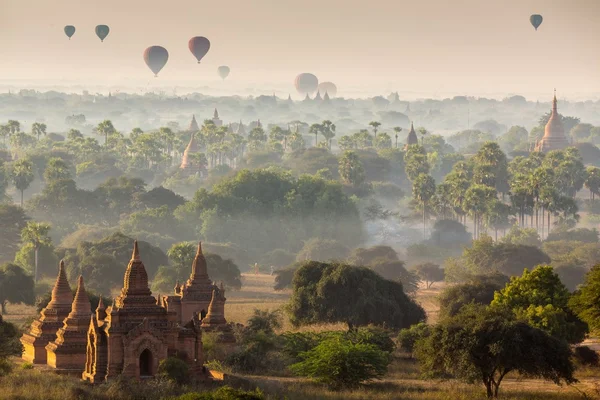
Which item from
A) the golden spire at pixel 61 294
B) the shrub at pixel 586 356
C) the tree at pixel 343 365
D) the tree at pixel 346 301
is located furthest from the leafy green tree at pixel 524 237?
the golden spire at pixel 61 294

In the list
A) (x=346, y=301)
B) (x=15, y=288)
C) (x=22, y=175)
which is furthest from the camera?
(x=22, y=175)

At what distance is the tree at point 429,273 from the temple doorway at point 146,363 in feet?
191

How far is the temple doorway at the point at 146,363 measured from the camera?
52847mm

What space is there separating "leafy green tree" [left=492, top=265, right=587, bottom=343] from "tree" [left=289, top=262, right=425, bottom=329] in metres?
9.89

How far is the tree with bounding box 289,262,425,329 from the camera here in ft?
247

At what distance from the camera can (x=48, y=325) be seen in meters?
58.5

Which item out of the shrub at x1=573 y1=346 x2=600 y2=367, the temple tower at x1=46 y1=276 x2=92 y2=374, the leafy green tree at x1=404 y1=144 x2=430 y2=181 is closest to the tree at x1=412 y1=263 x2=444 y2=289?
the shrub at x1=573 y1=346 x2=600 y2=367

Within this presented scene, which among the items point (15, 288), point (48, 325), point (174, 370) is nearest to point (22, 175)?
point (15, 288)

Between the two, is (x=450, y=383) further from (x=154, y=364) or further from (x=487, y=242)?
(x=487, y=242)

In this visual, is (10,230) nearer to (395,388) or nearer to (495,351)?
(395,388)

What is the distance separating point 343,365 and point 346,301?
66.8 ft

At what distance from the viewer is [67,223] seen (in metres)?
137

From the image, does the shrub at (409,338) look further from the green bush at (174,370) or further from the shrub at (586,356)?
the green bush at (174,370)

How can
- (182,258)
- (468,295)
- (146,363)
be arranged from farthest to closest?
(182,258), (468,295), (146,363)
